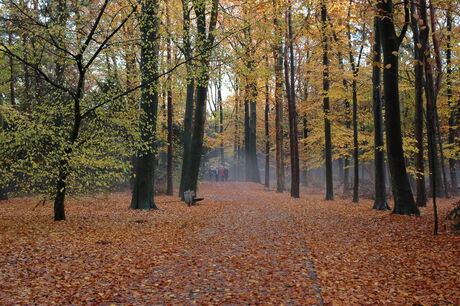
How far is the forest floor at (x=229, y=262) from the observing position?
15.3ft

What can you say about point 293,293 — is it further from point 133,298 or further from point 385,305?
point 133,298

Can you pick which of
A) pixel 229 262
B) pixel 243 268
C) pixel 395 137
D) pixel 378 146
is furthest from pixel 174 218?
pixel 378 146

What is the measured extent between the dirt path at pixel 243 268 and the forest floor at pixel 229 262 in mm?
17

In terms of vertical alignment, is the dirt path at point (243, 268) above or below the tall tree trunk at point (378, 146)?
below

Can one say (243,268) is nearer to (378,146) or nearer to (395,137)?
(395,137)

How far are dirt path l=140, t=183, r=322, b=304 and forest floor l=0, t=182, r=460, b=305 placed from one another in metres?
0.02

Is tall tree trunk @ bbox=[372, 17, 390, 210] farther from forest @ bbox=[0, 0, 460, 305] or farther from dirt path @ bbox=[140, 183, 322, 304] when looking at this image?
dirt path @ bbox=[140, 183, 322, 304]

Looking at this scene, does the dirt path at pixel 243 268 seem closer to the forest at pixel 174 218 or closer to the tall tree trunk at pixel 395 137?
the forest at pixel 174 218

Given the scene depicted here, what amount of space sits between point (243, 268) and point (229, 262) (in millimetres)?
439

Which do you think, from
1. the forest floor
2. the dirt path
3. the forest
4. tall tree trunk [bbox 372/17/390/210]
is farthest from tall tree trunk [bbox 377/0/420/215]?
the dirt path

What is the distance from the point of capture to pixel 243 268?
234 inches

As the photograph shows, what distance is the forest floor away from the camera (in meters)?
4.65

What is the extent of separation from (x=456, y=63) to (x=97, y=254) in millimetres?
16272

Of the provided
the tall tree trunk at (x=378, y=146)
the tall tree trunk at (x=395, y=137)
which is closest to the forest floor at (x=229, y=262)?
the tall tree trunk at (x=395, y=137)
